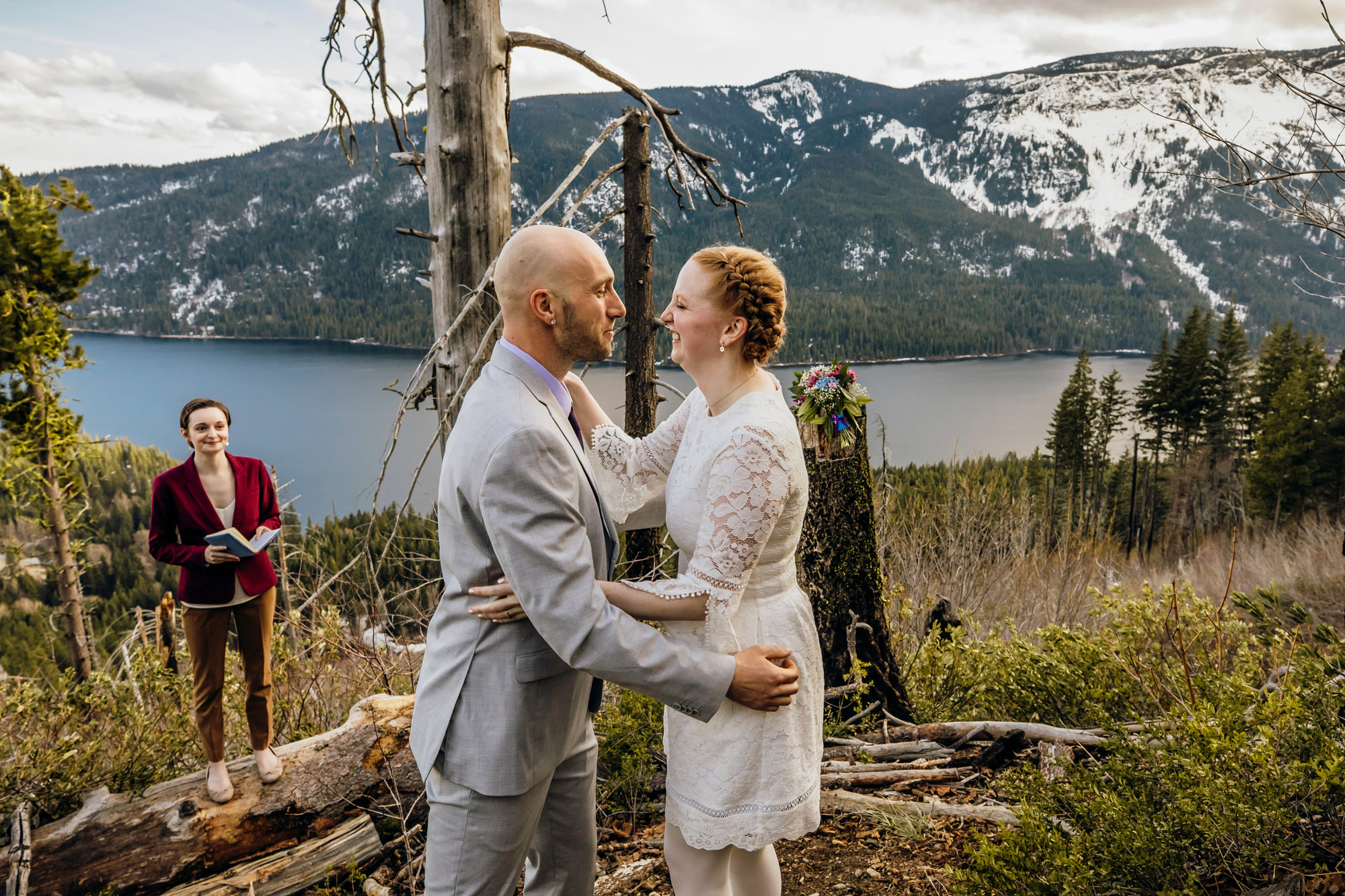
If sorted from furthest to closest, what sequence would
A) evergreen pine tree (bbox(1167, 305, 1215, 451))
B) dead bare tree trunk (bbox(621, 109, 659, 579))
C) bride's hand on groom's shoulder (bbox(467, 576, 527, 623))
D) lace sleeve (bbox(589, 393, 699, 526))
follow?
evergreen pine tree (bbox(1167, 305, 1215, 451)), dead bare tree trunk (bbox(621, 109, 659, 579)), lace sleeve (bbox(589, 393, 699, 526)), bride's hand on groom's shoulder (bbox(467, 576, 527, 623))

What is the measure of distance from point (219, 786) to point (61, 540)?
549 inches

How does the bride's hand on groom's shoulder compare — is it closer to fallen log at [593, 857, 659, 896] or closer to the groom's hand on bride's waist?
the groom's hand on bride's waist

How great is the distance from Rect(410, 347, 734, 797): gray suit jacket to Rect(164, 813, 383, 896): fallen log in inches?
68.9

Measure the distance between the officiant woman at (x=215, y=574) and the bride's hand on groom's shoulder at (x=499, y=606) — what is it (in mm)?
2243

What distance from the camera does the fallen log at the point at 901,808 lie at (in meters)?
3.36

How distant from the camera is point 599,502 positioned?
211 centimetres

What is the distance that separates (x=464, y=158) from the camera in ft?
9.84

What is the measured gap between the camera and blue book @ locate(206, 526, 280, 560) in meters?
3.40

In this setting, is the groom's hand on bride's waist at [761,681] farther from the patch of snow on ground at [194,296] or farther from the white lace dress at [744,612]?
the patch of snow on ground at [194,296]

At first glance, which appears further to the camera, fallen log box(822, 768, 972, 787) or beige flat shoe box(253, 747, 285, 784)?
fallen log box(822, 768, 972, 787)

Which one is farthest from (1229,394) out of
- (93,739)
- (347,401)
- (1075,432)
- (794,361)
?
(347,401)

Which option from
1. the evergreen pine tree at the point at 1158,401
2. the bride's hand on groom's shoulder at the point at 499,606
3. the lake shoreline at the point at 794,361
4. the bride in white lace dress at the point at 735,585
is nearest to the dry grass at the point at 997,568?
the bride in white lace dress at the point at 735,585

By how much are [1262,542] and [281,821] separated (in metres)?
37.5

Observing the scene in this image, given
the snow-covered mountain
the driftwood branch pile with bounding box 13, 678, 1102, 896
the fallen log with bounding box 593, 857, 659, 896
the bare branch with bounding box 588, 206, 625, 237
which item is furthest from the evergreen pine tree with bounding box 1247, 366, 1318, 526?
the snow-covered mountain
